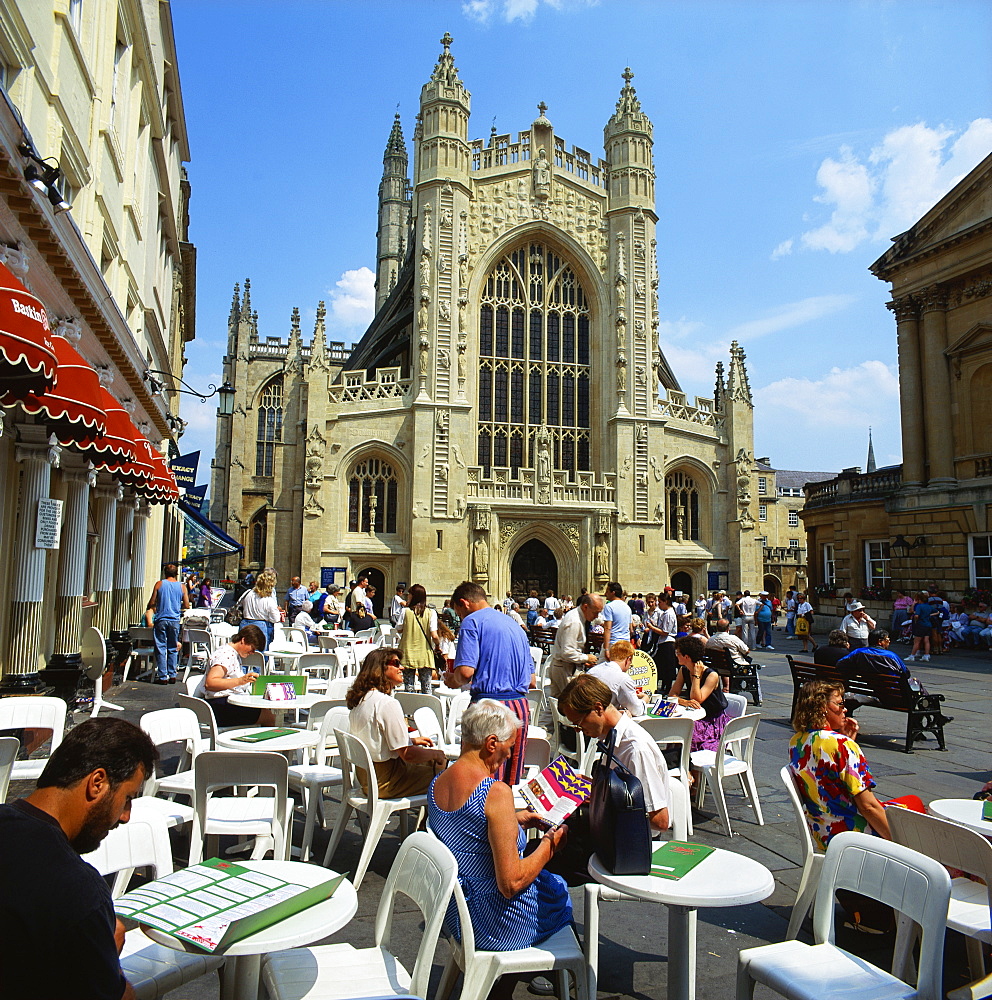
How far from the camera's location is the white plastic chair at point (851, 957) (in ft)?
8.30

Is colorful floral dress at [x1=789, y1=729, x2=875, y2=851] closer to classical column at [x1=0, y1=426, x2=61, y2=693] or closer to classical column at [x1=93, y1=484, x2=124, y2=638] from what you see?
classical column at [x1=0, y1=426, x2=61, y2=693]

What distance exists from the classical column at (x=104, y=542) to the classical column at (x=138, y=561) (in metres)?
2.82

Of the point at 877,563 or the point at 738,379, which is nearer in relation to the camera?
the point at 877,563

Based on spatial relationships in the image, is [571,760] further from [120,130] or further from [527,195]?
[527,195]

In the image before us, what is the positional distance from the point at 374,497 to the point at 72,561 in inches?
709

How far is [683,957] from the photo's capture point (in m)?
3.06

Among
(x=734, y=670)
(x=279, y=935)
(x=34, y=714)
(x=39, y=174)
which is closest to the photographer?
(x=279, y=935)

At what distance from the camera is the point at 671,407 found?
31.0 metres

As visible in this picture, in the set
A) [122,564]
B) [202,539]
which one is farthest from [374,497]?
[122,564]

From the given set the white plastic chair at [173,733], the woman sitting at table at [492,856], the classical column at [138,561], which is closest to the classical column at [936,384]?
the classical column at [138,561]

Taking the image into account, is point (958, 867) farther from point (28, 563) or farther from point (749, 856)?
point (28, 563)

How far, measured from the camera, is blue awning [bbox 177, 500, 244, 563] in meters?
22.8

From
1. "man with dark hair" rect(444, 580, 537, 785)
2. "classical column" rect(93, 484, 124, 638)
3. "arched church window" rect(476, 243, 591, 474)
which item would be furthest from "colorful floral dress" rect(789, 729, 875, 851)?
"arched church window" rect(476, 243, 591, 474)

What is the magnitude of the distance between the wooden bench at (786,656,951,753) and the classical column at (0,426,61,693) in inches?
312
